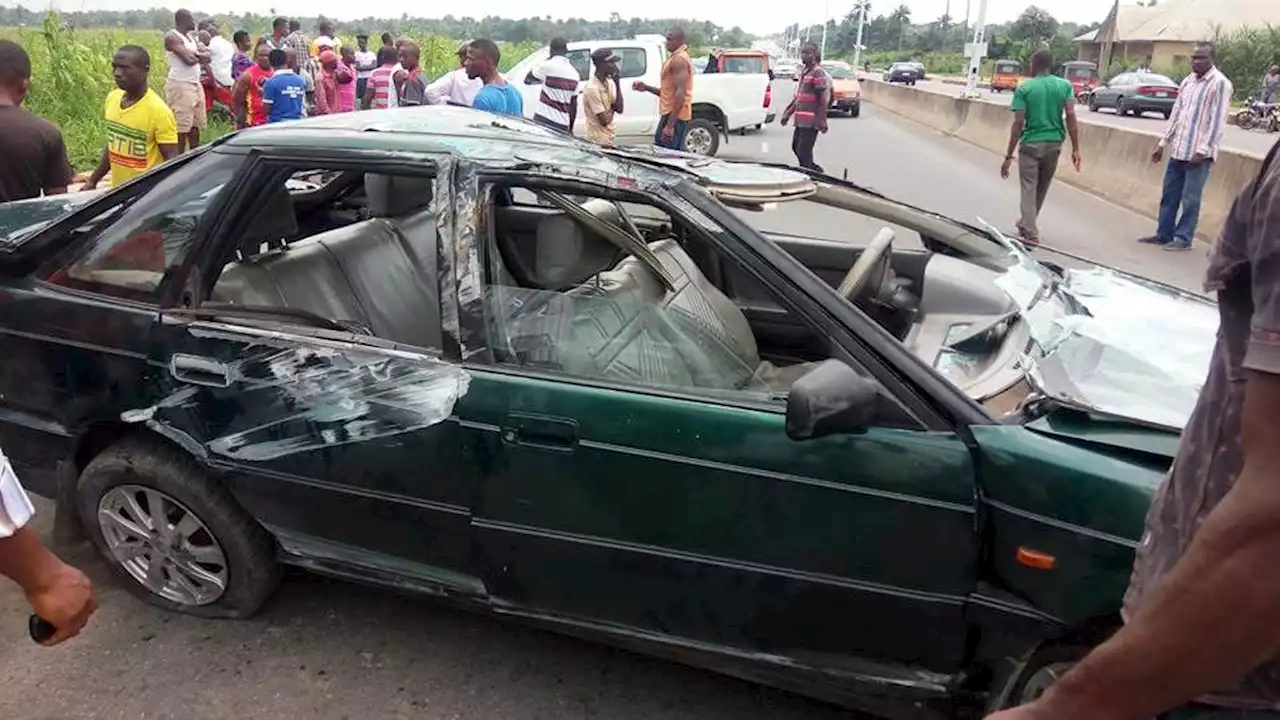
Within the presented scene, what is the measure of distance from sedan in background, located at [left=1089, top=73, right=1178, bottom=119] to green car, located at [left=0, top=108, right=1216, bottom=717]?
30.7 m

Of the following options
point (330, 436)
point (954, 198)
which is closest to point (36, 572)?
point (330, 436)

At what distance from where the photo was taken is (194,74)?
9977 millimetres

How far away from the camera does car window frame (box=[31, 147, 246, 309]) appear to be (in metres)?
2.79

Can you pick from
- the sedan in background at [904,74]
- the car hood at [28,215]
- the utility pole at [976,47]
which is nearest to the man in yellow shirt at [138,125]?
the car hood at [28,215]

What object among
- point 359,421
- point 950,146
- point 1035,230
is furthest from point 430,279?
point 950,146

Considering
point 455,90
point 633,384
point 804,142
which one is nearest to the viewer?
point 633,384

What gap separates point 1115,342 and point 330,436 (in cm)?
214

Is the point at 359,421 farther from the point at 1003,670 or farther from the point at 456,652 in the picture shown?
the point at 1003,670

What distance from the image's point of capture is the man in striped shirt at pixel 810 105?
10.7m

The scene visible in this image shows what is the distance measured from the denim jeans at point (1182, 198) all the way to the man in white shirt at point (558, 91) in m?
5.76

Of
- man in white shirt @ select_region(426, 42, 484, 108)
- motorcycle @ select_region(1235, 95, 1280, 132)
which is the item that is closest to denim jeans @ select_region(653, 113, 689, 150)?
man in white shirt @ select_region(426, 42, 484, 108)

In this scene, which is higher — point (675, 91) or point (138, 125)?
point (675, 91)

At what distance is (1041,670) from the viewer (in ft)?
7.10

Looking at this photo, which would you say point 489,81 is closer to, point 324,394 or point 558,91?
point 558,91
